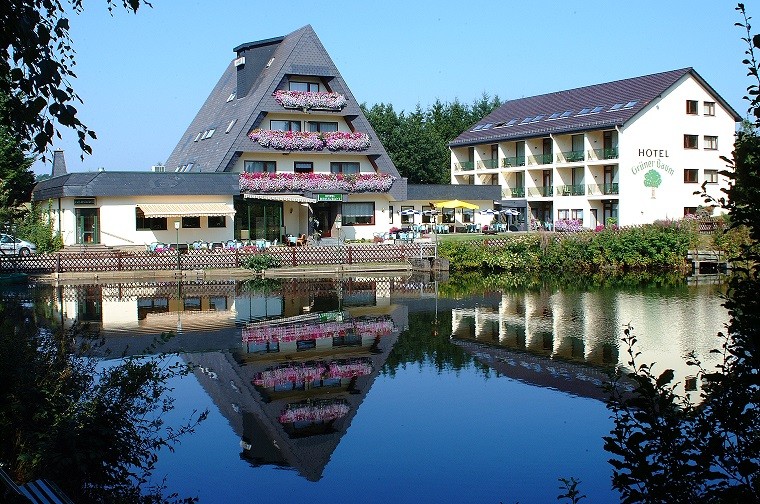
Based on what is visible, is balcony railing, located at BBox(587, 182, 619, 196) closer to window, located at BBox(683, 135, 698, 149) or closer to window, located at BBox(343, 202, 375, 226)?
window, located at BBox(683, 135, 698, 149)

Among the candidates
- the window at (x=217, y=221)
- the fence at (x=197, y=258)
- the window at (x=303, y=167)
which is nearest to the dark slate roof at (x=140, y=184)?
the window at (x=217, y=221)

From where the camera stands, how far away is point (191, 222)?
151 feet

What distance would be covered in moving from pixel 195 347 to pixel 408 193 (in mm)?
34679

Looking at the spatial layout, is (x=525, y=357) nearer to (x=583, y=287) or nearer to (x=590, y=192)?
(x=583, y=287)

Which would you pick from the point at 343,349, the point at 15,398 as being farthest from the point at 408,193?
the point at 15,398

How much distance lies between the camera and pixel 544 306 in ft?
90.7

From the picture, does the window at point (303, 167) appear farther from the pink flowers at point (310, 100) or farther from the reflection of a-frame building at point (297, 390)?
the reflection of a-frame building at point (297, 390)

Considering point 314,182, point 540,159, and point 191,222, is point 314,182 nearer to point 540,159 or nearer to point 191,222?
point 191,222

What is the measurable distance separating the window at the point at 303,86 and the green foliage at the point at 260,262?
13.3 metres

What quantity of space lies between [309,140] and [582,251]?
1662 centimetres

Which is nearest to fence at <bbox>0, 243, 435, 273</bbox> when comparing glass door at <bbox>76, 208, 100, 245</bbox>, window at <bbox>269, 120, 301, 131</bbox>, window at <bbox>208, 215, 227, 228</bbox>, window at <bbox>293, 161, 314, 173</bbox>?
glass door at <bbox>76, 208, 100, 245</bbox>

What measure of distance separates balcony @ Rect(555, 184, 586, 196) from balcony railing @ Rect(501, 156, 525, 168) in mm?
4238

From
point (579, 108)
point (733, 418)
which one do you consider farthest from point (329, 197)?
point (733, 418)

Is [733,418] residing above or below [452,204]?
below
